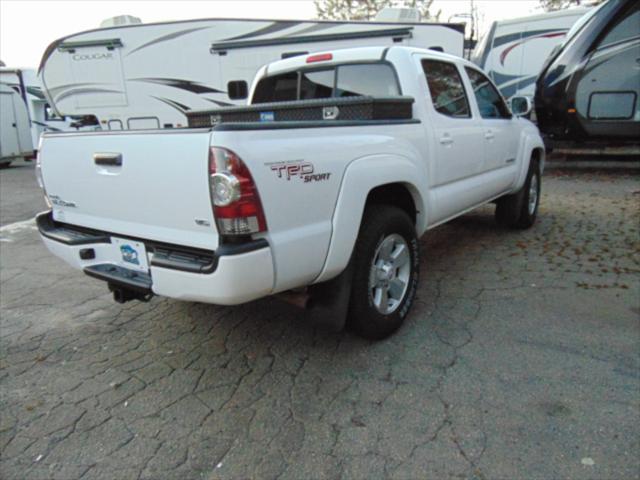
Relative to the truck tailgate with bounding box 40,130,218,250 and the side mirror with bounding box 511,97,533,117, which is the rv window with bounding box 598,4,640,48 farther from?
the truck tailgate with bounding box 40,130,218,250

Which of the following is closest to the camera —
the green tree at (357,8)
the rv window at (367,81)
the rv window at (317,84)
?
the rv window at (367,81)

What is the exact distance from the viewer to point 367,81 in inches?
148

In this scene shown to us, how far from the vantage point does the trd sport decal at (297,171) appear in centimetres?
224

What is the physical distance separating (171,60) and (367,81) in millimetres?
8737

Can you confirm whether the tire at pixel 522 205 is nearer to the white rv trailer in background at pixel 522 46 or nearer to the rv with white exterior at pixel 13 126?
the white rv trailer in background at pixel 522 46

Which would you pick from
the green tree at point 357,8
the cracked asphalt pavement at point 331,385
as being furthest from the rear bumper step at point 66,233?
the green tree at point 357,8

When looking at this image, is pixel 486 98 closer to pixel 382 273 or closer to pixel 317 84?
pixel 317 84

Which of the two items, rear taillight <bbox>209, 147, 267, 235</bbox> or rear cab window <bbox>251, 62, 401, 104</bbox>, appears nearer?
rear taillight <bbox>209, 147, 267, 235</bbox>

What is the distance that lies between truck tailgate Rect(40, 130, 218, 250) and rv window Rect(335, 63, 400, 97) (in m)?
1.97

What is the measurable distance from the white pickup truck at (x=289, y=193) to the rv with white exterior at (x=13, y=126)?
15.0m

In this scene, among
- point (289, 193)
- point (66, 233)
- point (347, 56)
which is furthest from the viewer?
point (347, 56)

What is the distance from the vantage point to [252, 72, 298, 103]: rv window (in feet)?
14.4

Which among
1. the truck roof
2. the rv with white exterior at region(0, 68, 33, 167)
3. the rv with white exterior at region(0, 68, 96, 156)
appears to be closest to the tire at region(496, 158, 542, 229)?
the truck roof

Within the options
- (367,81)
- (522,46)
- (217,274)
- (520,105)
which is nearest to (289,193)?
(217,274)
